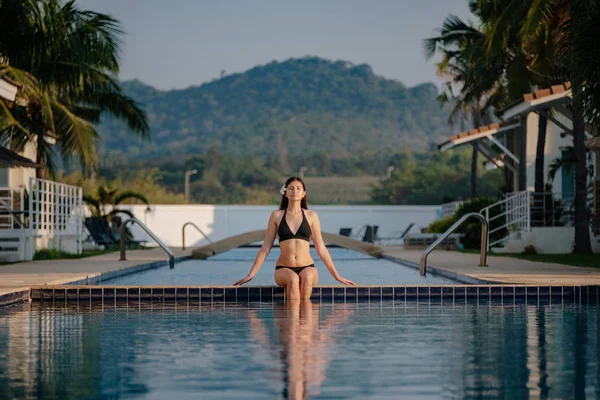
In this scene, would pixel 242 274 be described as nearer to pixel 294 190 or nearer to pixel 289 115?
pixel 294 190

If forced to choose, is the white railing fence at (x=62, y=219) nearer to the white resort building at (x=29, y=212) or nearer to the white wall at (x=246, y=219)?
the white resort building at (x=29, y=212)

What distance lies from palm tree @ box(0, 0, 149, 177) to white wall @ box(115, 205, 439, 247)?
502 inches

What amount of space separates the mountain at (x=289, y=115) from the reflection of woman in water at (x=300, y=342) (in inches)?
3931

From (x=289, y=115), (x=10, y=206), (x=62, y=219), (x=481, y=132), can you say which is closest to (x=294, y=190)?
(x=10, y=206)

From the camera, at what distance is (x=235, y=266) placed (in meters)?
20.5

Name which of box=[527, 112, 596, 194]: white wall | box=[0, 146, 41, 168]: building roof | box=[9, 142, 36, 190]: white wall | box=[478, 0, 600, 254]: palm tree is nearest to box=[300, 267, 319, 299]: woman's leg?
box=[478, 0, 600, 254]: palm tree

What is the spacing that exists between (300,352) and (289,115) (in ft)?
389

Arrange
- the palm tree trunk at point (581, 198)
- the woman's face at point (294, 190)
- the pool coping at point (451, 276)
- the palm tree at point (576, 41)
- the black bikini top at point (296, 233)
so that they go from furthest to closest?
the palm tree trunk at point (581, 198) → the palm tree at point (576, 41) → the pool coping at point (451, 276) → the black bikini top at point (296, 233) → the woman's face at point (294, 190)

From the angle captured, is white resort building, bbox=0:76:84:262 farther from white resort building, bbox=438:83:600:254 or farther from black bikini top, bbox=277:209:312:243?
white resort building, bbox=438:83:600:254

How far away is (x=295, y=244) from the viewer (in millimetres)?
10367

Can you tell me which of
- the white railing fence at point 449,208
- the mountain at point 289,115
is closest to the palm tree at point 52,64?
the white railing fence at point 449,208

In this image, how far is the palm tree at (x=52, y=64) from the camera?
19312mm

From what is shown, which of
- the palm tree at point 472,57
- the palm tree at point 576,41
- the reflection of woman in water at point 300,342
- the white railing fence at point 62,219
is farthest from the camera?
the palm tree at point 472,57

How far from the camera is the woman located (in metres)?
10.4
